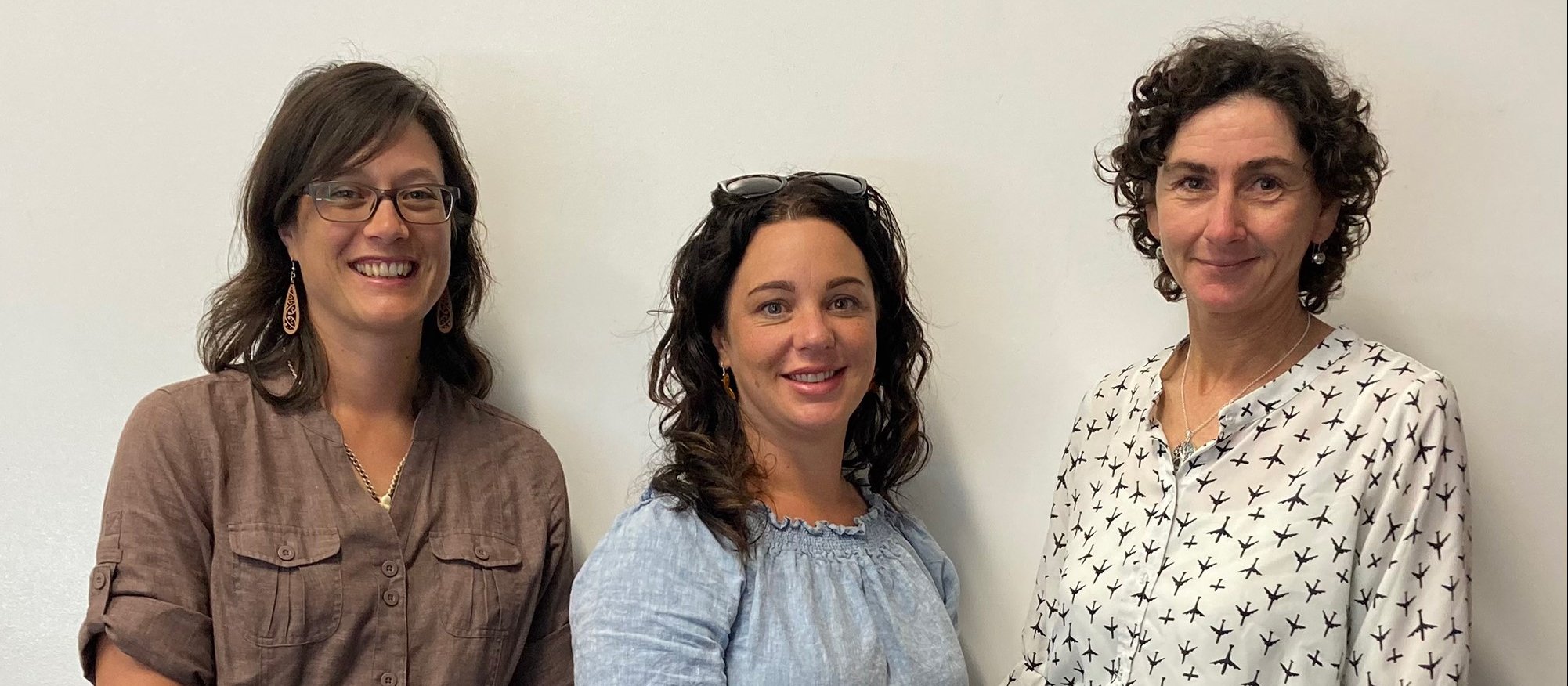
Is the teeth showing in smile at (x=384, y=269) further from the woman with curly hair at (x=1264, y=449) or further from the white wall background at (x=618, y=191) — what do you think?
the woman with curly hair at (x=1264, y=449)

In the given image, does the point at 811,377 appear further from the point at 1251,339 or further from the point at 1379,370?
the point at 1379,370

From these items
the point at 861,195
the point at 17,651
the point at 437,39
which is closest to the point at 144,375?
the point at 17,651

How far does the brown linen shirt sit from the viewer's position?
→ 172cm

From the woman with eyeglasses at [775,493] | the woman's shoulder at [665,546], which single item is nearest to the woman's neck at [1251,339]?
the woman with eyeglasses at [775,493]

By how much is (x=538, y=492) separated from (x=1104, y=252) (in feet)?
3.36

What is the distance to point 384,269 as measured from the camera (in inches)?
72.7

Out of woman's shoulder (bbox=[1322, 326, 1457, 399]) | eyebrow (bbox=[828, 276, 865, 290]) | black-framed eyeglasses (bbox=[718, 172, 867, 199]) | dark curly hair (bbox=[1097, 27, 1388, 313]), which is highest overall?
dark curly hair (bbox=[1097, 27, 1388, 313])

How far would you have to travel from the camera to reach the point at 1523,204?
169cm

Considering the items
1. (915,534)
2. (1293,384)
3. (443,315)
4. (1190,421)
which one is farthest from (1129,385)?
(443,315)

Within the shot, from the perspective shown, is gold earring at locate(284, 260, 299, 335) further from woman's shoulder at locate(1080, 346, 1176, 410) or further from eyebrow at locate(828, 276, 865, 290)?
woman's shoulder at locate(1080, 346, 1176, 410)

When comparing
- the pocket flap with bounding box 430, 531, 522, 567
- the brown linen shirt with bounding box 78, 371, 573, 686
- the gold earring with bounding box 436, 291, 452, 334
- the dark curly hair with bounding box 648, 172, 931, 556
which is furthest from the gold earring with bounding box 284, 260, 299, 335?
the dark curly hair with bounding box 648, 172, 931, 556

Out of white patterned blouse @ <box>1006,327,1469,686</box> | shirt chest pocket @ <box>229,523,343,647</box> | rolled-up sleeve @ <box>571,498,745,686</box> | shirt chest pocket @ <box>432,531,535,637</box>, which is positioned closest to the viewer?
white patterned blouse @ <box>1006,327,1469,686</box>

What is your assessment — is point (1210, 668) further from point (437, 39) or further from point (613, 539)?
point (437, 39)

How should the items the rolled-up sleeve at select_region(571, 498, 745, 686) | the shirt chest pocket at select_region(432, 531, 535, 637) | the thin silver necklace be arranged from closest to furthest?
the rolled-up sleeve at select_region(571, 498, 745, 686), the thin silver necklace, the shirt chest pocket at select_region(432, 531, 535, 637)
